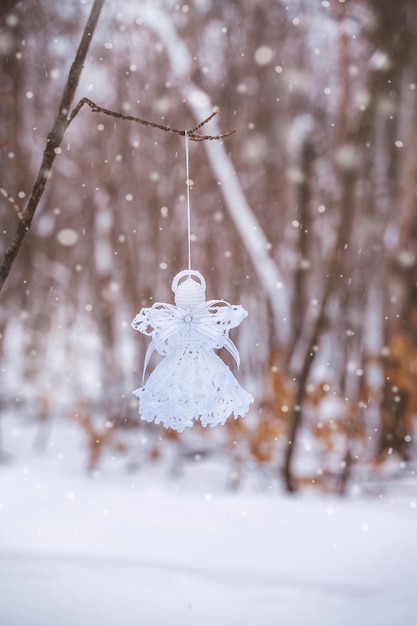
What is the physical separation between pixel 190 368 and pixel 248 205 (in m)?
2.03

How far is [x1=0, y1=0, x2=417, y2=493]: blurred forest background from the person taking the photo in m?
3.00

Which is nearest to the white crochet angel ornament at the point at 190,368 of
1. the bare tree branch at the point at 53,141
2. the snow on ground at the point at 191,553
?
the bare tree branch at the point at 53,141

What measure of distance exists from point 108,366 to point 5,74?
5.87ft

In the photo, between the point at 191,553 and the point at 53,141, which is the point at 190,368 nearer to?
the point at 53,141

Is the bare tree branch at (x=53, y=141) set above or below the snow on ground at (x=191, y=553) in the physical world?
above

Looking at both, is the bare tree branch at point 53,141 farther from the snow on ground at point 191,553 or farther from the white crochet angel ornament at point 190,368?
the snow on ground at point 191,553

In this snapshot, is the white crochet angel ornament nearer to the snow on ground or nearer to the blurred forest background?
the snow on ground

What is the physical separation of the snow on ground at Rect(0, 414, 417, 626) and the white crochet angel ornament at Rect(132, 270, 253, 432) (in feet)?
3.59

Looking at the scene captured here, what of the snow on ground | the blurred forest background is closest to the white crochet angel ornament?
the snow on ground

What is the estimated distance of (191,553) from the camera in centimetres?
237

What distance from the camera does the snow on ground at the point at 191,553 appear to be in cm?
200

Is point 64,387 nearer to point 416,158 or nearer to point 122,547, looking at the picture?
point 122,547

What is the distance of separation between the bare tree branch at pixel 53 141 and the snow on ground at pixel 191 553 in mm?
1375

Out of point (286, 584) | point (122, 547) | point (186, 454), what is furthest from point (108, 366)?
point (286, 584)
